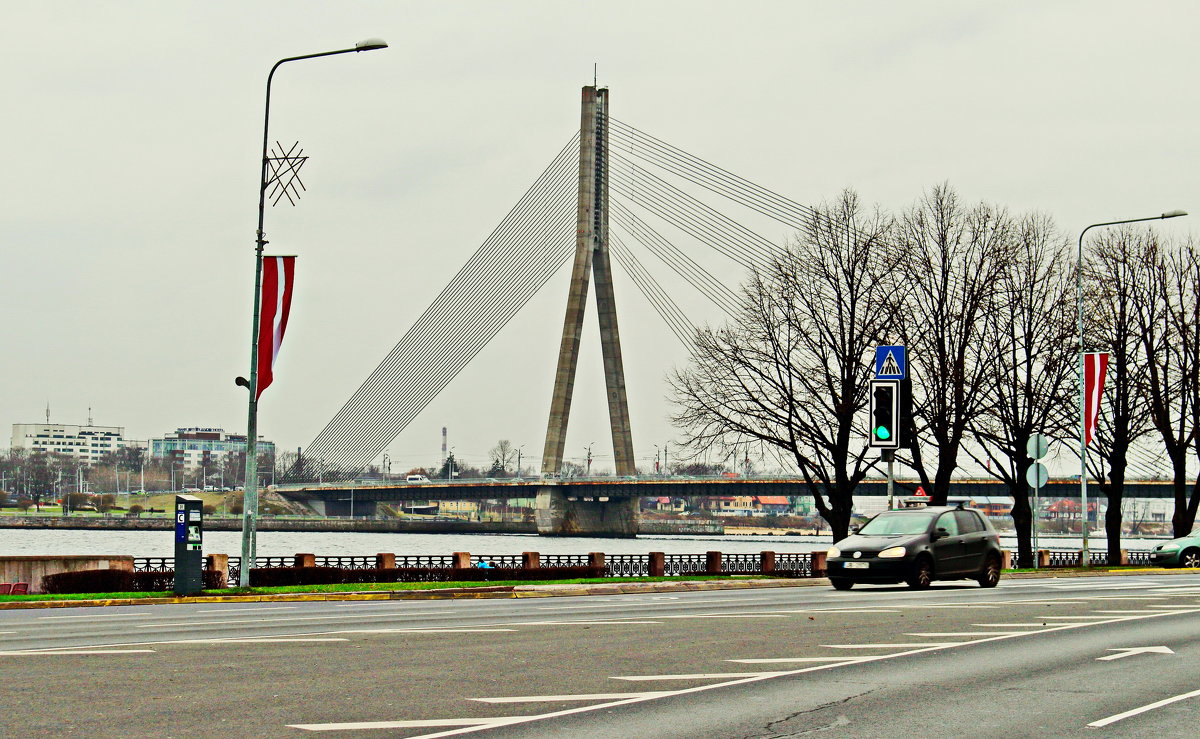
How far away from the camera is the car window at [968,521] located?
83.0 feet

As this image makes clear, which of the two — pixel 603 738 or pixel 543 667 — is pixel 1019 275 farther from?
pixel 603 738

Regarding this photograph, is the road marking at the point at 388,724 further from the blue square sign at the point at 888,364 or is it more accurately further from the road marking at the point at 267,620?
the blue square sign at the point at 888,364

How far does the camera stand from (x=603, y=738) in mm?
8227

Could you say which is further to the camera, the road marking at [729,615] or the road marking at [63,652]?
the road marking at [729,615]

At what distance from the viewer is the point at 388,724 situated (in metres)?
8.62

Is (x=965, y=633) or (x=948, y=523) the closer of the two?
(x=965, y=633)

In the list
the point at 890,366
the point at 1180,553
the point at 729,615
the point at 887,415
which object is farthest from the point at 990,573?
the point at 1180,553

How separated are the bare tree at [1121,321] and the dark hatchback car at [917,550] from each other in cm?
2410

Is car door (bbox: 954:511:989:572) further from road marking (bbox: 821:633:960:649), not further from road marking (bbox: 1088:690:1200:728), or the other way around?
road marking (bbox: 1088:690:1200:728)

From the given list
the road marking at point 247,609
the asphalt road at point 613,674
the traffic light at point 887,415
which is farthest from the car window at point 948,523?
the road marking at point 247,609

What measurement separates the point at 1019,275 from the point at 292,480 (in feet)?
277

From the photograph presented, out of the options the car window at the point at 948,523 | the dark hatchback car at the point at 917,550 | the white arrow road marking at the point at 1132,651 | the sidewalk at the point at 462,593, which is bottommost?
the sidewalk at the point at 462,593

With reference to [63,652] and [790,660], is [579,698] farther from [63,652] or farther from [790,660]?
[63,652]

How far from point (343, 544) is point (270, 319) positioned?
255 ft
